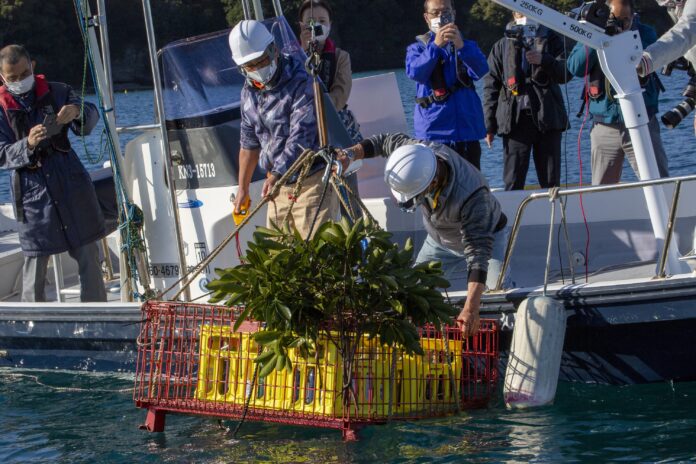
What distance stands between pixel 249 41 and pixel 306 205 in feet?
3.46

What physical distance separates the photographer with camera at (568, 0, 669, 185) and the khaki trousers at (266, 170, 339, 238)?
89.0 inches

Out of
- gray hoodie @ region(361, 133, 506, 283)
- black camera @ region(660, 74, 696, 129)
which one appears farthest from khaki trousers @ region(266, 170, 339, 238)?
black camera @ region(660, 74, 696, 129)

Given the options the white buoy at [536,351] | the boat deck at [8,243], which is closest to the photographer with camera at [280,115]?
the white buoy at [536,351]

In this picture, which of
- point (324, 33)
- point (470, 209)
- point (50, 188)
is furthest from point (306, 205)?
point (50, 188)

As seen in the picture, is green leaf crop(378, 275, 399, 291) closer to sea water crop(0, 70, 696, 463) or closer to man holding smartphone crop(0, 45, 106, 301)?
sea water crop(0, 70, 696, 463)

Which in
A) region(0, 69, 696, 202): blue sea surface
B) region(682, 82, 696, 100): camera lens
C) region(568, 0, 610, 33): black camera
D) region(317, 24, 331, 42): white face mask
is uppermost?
region(0, 69, 696, 202): blue sea surface

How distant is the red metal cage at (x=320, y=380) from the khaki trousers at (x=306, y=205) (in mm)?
840

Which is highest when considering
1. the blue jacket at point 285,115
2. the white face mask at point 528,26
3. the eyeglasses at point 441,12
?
the white face mask at point 528,26

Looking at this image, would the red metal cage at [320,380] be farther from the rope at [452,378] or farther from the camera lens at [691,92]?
the camera lens at [691,92]

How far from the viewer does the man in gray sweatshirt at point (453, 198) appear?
6.06m

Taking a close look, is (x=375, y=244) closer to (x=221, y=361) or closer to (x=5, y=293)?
(x=221, y=361)

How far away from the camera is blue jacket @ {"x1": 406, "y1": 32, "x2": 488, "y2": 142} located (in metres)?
7.80

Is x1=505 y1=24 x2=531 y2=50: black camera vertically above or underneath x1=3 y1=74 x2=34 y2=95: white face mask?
above

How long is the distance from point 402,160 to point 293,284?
0.94 meters
